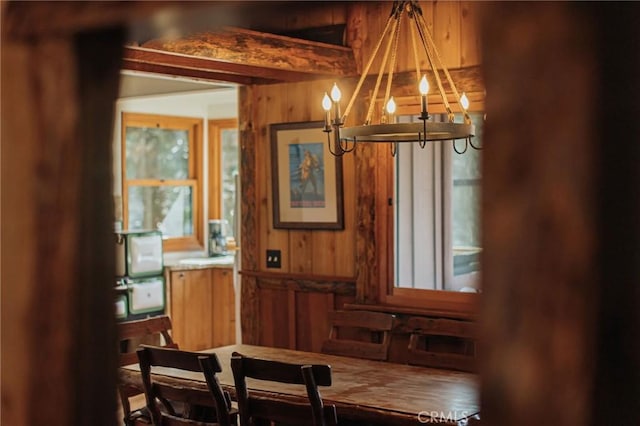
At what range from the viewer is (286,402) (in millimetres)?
3074

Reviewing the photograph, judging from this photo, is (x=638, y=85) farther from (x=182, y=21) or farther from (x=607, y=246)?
(x=182, y=21)

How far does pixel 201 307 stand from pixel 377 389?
4.12 m

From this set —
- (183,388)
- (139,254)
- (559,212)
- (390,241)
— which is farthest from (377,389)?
(139,254)

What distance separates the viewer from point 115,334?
1872 mm

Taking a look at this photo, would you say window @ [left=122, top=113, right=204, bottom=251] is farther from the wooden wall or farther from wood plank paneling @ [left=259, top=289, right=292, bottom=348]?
→ wood plank paneling @ [left=259, top=289, right=292, bottom=348]

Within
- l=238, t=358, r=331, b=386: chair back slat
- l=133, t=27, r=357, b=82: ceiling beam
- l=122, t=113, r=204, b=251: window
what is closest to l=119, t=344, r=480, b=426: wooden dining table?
l=238, t=358, r=331, b=386: chair back slat

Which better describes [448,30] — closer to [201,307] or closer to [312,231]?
[312,231]

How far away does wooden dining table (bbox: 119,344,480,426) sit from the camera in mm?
3189

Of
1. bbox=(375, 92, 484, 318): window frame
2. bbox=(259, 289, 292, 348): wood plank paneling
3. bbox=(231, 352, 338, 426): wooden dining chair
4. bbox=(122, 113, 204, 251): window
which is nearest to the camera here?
bbox=(231, 352, 338, 426): wooden dining chair

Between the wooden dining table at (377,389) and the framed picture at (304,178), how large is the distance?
114 cm

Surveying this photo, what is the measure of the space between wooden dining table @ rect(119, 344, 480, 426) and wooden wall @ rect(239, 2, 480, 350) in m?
0.92

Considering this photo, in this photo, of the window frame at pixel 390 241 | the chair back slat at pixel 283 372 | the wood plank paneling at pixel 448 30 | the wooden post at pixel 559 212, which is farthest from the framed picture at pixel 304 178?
the wooden post at pixel 559 212

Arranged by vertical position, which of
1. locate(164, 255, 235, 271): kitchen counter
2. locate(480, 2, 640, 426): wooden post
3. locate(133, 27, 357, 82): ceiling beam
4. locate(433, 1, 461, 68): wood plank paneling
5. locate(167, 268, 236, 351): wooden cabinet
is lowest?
locate(167, 268, 236, 351): wooden cabinet

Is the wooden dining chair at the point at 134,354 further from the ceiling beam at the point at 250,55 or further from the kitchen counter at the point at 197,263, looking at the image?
the kitchen counter at the point at 197,263
